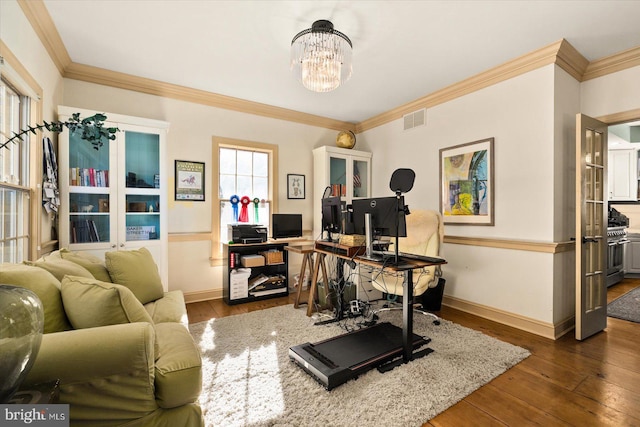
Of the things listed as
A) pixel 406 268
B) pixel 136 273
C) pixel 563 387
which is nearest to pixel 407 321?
pixel 406 268

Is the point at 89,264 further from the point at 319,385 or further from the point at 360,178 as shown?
the point at 360,178

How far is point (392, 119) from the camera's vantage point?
4.55 meters

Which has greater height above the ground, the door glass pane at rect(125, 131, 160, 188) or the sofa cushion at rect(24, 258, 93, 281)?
the door glass pane at rect(125, 131, 160, 188)

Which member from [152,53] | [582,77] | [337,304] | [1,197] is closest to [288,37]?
[152,53]

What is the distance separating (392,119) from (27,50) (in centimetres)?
402

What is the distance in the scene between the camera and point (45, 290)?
1369mm

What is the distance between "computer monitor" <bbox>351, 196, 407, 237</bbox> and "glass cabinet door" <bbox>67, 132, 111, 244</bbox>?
2603 millimetres

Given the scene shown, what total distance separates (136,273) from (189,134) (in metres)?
2.11

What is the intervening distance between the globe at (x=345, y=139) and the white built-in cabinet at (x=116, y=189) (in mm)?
2516

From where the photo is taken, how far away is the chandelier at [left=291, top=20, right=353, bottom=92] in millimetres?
2379

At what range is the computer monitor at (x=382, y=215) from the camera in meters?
2.50

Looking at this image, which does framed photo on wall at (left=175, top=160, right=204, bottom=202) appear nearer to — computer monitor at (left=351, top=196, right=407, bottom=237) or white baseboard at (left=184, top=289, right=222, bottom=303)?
white baseboard at (left=184, top=289, right=222, bottom=303)

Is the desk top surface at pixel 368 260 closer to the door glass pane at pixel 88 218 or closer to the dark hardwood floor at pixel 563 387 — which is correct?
the dark hardwood floor at pixel 563 387

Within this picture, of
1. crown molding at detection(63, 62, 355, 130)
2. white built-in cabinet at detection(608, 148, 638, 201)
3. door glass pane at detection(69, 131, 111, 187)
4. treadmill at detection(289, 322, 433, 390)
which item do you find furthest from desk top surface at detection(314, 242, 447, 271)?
white built-in cabinet at detection(608, 148, 638, 201)
